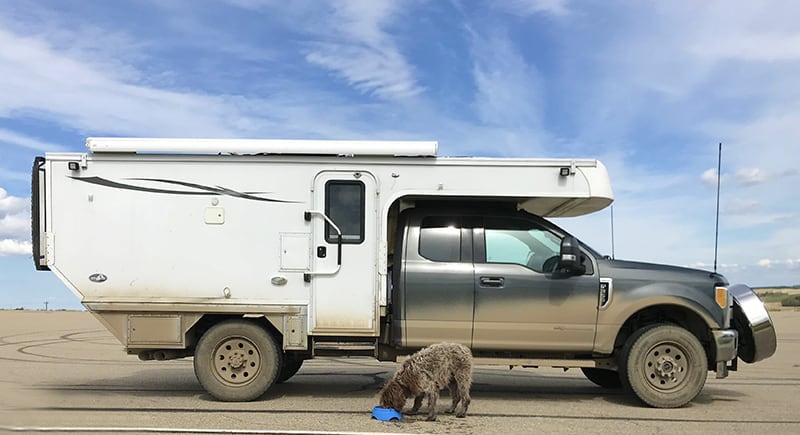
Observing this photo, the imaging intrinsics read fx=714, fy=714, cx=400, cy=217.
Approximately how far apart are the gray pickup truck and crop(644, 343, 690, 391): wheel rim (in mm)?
12

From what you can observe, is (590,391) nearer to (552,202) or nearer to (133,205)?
(552,202)

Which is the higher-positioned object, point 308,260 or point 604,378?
point 308,260

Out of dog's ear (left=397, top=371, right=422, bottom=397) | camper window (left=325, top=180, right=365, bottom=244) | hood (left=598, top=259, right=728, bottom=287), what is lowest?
dog's ear (left=397, top=371, right=422, bottom=397)

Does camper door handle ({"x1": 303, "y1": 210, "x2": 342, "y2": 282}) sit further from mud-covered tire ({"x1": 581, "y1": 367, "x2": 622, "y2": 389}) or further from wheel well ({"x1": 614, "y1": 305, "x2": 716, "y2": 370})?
mud-covered tire ({"x1": 581, "y1": 367, "x2": 622, "y2": 389})

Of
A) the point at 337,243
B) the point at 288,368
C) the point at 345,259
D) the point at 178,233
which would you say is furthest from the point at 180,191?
the point at 288,368

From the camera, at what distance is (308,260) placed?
8344 millimetres

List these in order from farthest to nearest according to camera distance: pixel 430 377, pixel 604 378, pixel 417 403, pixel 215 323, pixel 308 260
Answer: pixel 604 378 < pixel 215 323 < pixel 308 260 < pixel 417 403 < pixel 430 377

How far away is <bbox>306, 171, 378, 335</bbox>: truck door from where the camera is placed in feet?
27.3

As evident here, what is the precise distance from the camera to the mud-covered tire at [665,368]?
823 cm

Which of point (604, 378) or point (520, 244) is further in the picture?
point (604, 378)

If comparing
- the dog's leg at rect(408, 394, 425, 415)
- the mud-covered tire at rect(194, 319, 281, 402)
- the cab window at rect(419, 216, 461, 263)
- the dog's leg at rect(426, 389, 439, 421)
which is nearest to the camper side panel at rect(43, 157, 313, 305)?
the mud-covered tire at rect(194, 319, 281, 402)

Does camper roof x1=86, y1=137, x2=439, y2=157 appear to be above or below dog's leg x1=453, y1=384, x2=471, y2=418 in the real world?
above

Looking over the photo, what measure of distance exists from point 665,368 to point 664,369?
16 mm

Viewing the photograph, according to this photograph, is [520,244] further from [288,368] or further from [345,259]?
[288,368]
